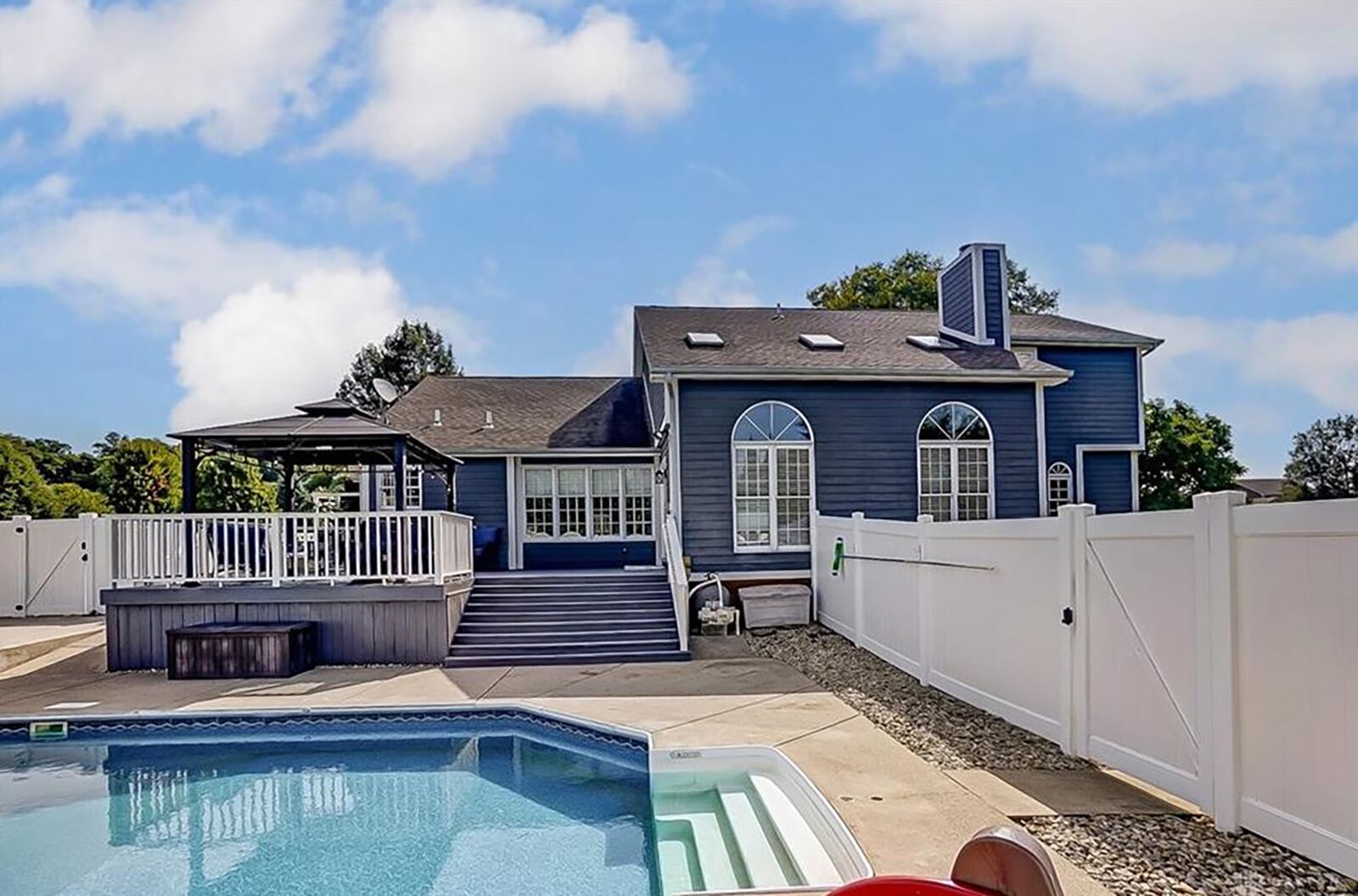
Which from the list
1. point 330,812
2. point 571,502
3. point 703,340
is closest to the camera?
point 330,812

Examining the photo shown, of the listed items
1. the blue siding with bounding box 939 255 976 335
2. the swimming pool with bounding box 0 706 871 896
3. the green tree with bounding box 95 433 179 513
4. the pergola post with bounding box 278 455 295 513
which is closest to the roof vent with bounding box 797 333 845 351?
the blue siding with bounding box 939 255 976 335

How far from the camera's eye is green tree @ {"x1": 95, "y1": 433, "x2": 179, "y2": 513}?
20.0m

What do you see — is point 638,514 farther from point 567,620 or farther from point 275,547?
point 275,547

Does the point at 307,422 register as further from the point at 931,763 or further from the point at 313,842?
the point at 931,763

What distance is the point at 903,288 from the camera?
31562mm

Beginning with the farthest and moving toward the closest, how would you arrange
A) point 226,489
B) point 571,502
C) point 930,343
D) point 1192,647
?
point 226,489
point 571,502
point 930,343
point 1192,647

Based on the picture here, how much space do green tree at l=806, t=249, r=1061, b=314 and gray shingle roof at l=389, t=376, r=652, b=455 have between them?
49.8 ft

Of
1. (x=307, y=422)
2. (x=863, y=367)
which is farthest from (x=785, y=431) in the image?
(x=307, y=422)

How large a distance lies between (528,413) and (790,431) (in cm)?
593

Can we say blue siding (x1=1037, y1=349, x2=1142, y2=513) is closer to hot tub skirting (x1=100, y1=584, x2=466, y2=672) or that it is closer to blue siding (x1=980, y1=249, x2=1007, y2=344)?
blue siding (x1=980, y1=249, x2=1007, y2=344)

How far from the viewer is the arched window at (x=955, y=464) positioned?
13.7 meters

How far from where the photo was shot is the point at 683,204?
60.0ft

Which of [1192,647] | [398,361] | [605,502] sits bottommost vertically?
[1192,647]

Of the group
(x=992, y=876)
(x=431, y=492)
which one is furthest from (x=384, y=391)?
(x=992, y=876)
